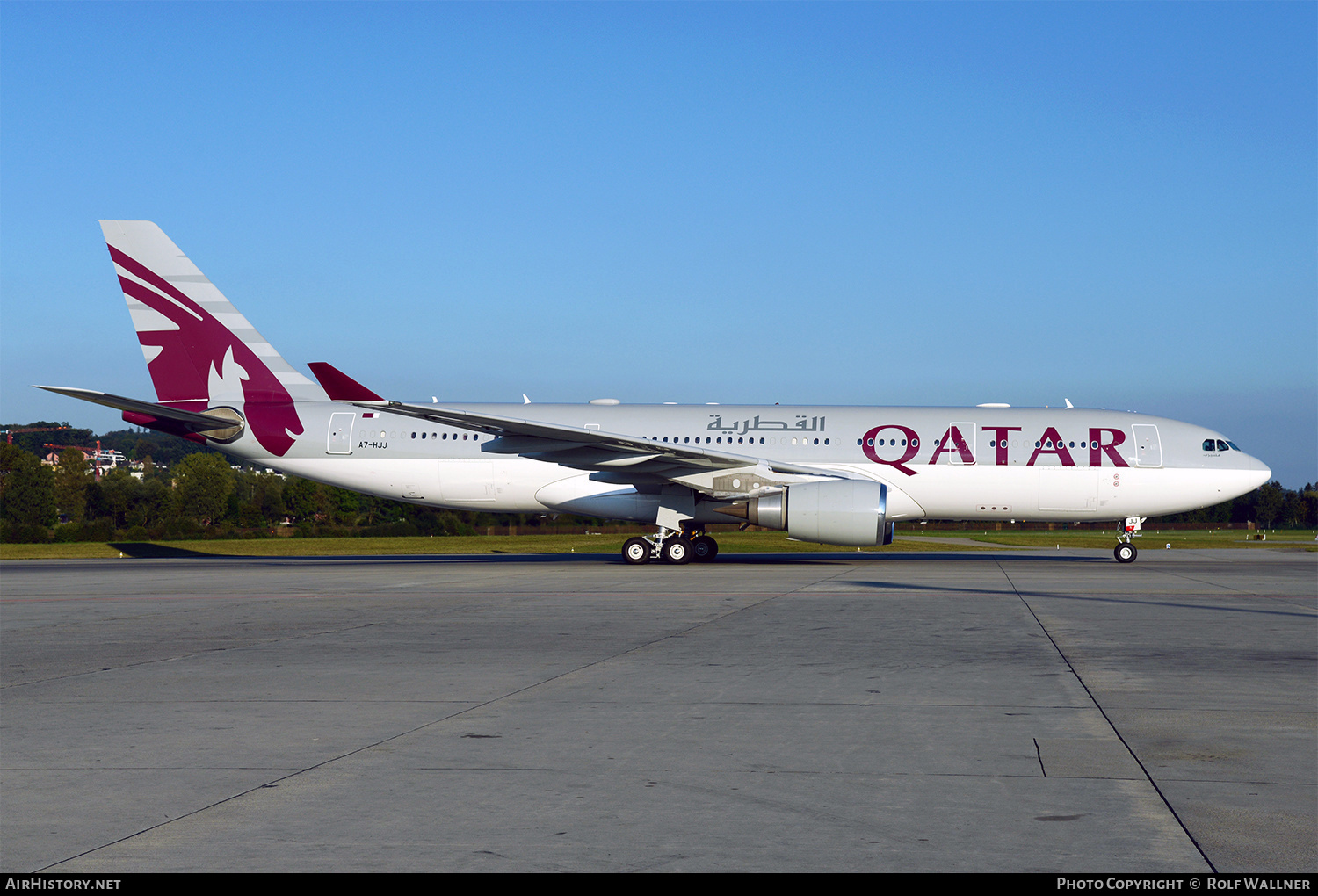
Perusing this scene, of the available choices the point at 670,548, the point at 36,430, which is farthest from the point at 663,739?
the point at 36,430

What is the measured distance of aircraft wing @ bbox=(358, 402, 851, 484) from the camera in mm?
21016

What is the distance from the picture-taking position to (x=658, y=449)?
21.4 m

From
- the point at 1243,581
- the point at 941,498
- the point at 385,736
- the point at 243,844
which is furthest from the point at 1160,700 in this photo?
the point at 941,498

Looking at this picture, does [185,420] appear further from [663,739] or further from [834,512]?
[663,739]

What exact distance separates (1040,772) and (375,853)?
331cm

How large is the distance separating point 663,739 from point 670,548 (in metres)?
17.3

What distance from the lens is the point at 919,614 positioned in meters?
13.1

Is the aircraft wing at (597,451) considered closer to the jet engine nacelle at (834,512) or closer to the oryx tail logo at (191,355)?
the jet engine nacelle at (834,512)

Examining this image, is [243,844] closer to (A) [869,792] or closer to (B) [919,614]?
(A) [869,792]

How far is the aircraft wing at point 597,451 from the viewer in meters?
21.0

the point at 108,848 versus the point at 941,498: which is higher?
the point at 941,498

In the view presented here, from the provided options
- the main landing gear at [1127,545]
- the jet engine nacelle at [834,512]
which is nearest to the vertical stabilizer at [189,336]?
the jet engine nacelle at [834,512]

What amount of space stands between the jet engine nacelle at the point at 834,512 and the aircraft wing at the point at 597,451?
1.33 metres

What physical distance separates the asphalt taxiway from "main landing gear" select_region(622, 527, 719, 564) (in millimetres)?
9291
